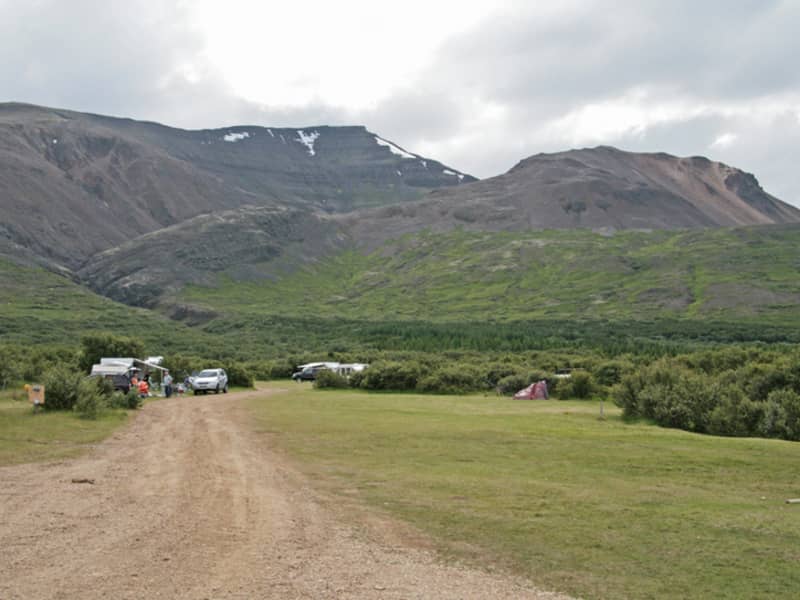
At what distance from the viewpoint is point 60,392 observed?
1121 inches

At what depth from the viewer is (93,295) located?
13950 centimetres

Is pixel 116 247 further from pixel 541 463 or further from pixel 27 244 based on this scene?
pixel 541 463

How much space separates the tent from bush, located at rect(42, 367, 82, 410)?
966 inches

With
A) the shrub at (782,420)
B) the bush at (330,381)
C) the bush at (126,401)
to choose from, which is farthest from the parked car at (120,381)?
the shrub at (782,420)

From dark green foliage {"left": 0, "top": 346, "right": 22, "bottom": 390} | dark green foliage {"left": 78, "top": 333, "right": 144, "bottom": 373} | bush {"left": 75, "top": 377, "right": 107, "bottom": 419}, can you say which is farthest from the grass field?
dark green foliage {"left": 78, "top": 333, "right": 144, "bottom": 373}

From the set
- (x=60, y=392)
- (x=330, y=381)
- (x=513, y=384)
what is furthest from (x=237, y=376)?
(x=60, y=392)

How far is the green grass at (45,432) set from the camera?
1880 cm

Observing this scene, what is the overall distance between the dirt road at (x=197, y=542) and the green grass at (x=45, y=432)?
1.84 metres

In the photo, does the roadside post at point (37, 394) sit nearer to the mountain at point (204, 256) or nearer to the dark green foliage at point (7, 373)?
the dark green foliage at point (7, 373)

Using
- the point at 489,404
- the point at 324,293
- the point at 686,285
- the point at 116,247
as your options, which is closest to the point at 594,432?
the point at 489,404

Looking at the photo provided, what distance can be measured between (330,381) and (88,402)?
2607 centimetres

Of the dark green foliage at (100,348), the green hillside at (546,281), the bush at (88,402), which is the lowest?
the bush at (88,402)

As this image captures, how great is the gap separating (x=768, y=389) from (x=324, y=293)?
135 meters

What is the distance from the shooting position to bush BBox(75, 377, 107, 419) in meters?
27.9
